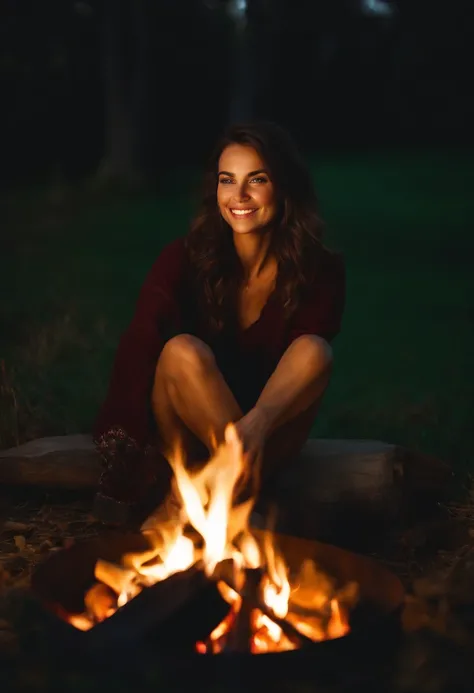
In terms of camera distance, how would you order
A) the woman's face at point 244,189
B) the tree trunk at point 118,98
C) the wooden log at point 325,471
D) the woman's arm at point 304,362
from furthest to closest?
the tree trunk at point 118,98
the wooden log at point 325,471
the woman's face at point 244,189
the woman's arm at point 304,362

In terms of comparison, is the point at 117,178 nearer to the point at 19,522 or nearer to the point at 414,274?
the point at 414,274

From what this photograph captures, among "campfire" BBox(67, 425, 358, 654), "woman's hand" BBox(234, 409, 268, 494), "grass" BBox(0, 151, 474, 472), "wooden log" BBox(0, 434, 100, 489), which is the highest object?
"woman's hand" BBox(234, 409, 268, 494)

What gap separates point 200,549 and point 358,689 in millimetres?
702

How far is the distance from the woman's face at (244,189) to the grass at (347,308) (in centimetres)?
157

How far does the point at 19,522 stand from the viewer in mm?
4188

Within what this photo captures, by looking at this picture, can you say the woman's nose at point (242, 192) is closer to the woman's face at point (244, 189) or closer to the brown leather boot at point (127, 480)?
the woman's face at point (244, 189)

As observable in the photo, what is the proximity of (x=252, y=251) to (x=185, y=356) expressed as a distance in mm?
651

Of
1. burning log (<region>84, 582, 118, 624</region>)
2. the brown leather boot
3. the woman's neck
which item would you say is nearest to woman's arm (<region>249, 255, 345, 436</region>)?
the woman's neck

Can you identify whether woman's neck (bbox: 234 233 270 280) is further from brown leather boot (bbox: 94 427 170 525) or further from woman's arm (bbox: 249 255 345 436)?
brown leather boot (bbox: 94 427 170 525)

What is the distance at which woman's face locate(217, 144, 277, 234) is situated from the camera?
3.85m

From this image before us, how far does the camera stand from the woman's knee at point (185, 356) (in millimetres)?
3645

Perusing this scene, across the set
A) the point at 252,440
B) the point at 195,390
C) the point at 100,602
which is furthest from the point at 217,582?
the point at 195,390

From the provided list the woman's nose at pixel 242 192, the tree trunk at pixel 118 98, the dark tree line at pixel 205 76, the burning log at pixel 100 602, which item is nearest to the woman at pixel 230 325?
the woman's nose at pixel 242 192

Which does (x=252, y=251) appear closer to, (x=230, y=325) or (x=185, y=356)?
(x=230, y=325)
